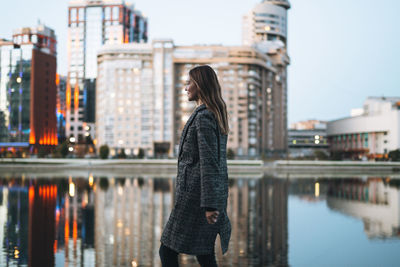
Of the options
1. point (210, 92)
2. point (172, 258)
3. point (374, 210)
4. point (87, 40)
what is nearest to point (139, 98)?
point (87, 40)

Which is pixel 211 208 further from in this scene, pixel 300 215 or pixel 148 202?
pixel 148 202

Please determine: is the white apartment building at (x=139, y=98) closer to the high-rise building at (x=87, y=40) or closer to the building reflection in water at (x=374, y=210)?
→ the high-rise building at (x=87, y=40)

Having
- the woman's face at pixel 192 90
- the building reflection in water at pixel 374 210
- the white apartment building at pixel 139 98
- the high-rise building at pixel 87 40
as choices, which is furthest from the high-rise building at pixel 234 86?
the woman's face at pixel 192 90

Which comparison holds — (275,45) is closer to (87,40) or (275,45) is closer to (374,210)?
(87,40)

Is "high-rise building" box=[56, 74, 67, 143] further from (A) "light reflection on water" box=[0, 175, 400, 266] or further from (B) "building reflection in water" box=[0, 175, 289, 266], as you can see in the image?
(B) "building reflection in water" box=[0, 175, 289, 266]

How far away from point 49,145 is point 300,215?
119867mm

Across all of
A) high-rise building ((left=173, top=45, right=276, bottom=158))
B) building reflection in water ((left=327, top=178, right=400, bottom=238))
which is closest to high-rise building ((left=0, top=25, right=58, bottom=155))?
high-rise building ((left=173, top=45, right=276, bottom=158))

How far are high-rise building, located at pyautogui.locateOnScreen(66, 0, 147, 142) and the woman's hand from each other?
167542 millimetres

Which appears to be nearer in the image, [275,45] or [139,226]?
[139,226]

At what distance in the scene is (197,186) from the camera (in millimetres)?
4543

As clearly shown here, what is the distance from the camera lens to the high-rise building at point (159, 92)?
116 meters

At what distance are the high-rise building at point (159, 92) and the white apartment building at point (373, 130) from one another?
117 ft

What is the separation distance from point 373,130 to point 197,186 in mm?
139439

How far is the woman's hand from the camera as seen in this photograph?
436 cm
